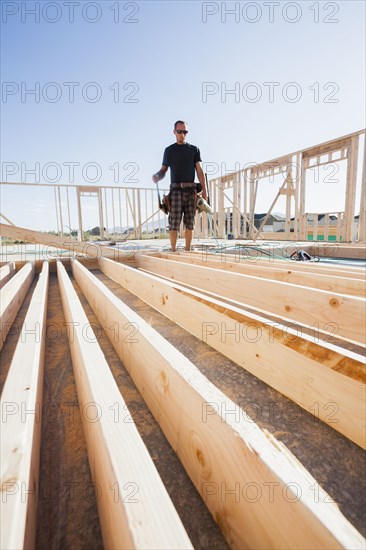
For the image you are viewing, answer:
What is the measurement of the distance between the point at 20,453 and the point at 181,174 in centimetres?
318

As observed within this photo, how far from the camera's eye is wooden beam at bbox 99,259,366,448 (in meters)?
0.61

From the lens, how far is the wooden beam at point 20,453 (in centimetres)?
34

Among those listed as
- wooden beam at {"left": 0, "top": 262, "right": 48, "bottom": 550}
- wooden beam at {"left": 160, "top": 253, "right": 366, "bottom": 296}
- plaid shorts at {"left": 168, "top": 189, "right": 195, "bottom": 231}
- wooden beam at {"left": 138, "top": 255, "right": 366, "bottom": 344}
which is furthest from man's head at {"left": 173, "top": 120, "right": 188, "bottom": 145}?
wooden beam at {"left": 0, "top": 262, "right": 48, "bottom": 550}

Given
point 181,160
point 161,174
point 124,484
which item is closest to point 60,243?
point 161,174

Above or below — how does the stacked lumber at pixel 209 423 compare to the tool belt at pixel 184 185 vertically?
below

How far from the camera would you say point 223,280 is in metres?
1.67

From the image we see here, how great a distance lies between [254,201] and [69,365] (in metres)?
7.65

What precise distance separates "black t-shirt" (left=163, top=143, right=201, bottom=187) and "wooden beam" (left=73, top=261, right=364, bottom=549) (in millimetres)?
2814

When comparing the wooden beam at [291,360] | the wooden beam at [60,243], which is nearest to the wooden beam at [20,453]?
the wooden beam at [291,360]

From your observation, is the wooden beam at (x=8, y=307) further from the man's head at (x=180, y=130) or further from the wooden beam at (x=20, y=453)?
the man's head at (x=180, y=130)

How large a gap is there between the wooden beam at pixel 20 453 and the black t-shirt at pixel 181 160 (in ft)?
9.16

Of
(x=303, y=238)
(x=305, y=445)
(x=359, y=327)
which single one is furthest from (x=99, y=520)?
(x=303, y=238)

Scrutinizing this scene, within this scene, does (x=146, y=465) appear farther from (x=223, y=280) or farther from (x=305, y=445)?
(x=223, y=280)

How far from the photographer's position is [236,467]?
0.47 metres
